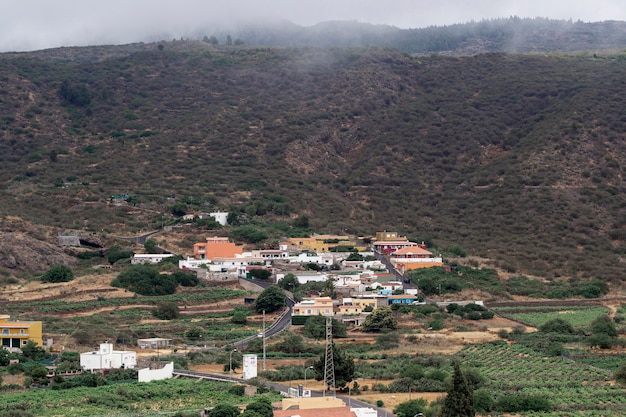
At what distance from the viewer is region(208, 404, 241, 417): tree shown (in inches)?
1683

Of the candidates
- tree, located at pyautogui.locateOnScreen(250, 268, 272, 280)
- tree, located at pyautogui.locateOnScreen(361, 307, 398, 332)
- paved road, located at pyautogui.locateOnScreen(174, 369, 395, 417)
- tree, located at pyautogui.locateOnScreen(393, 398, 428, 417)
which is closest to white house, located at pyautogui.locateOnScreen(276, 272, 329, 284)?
tree, located at pyautogui.locateOnScreen(250, 268, 272, 280)

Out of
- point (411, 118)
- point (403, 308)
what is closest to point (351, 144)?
point (411, 118)

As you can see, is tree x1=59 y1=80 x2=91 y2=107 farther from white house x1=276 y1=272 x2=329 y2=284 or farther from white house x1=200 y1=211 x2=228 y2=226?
white house x1=276 y1=272 x2=329 y2=284

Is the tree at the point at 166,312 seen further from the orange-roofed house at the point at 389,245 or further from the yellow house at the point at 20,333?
the orange-roofed house at the point at 389,245

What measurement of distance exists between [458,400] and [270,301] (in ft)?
97.0

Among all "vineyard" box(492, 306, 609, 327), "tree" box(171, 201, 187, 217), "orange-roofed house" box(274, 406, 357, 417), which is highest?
"orange-roofed house" box(274, 406, 357, 417)

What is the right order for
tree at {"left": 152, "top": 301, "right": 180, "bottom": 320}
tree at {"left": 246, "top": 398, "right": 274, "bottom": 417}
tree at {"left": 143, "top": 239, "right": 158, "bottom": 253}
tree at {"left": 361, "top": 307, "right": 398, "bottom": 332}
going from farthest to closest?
tree at {"left": 143, "top": 239, "right": 158, "bottom": 253} < tree at {"left": 152, "top": 301, "right": 180, "bottom": 320} < tree at {"left": 361, "top": 307, "right": 398, "bottom": 332} < tree at {"left": 246, "top": 398, "right": 274, "bottom": 417}

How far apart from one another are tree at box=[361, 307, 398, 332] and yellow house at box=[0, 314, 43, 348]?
1797 centimetres

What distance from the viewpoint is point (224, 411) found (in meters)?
42.9

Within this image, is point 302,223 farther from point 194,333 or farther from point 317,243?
point 194,333

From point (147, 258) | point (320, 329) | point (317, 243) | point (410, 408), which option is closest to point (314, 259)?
point (317, 243)

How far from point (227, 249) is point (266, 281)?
223 inches

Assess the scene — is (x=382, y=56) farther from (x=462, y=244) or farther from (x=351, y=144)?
(x=462, y=244)

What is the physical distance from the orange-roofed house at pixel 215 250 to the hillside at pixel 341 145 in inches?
212
